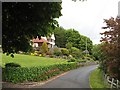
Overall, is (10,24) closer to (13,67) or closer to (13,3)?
(13,3)

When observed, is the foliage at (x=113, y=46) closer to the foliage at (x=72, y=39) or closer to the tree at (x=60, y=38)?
the foliage at (x=72, y=39)

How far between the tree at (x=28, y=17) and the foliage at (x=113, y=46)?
5.37 m

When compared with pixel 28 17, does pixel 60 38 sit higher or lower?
higher

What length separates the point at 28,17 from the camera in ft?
56.3

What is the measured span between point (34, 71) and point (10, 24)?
11643 mm

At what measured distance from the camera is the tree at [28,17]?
16341 mm

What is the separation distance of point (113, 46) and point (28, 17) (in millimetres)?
8512

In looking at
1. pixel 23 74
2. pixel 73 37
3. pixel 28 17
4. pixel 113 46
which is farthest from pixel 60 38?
pixel 28 17

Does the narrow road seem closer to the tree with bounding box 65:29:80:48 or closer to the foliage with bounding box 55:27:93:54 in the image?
the foliage with bounding box 55:27:93:54

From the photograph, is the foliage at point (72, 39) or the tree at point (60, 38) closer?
the foliage at point (72, 39)

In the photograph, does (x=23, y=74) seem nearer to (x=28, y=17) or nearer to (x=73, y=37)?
(x=28, y=17)

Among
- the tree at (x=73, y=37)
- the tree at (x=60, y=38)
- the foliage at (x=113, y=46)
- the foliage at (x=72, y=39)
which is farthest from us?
the tree at (x=60, y=38)

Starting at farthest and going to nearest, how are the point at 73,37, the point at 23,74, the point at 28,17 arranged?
the point at 73,37 < the point at 23,74 < the point at 28,17

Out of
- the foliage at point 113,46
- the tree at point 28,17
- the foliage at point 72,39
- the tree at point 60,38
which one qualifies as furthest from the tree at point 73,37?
the tree at point 28,17
